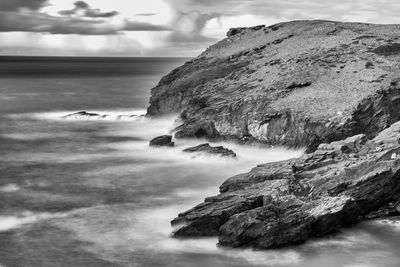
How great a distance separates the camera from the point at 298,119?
5766cm

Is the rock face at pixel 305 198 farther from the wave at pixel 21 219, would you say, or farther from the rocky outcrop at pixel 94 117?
the rocky outcrop at pixel 94 117

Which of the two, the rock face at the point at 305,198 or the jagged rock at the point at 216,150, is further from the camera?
the jagged rock at the point at 216,150

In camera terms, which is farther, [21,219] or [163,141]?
[163,141]

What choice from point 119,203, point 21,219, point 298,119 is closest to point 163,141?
point 298,119

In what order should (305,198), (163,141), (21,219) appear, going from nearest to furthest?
1. (305,198)
2. (21,219)
3. (163,141)

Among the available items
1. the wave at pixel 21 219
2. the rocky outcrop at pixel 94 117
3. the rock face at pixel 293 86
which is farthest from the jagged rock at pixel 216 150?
the rocky outcrop at pixel 94 117

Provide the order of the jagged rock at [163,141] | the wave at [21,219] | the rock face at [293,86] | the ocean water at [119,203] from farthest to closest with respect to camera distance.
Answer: the jagged rock at [163,141], the rock face at [293,86], the wave at [21,219], the ocean water at [119,203]

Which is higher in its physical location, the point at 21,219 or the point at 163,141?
the point at 163,141

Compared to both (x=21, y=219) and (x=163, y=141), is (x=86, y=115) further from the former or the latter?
(x=21, y=219)

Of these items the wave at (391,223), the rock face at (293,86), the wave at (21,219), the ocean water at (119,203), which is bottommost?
the wave at (21,219)

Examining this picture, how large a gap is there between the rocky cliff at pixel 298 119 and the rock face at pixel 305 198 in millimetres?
65

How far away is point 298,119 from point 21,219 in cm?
2999

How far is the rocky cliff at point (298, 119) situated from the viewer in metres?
33.5

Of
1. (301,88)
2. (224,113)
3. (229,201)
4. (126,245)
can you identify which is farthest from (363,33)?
(126,245)
